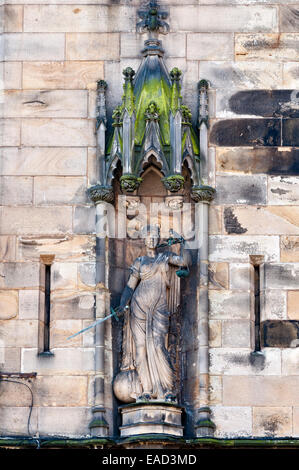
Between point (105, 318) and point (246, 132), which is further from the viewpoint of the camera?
point (246, 132)

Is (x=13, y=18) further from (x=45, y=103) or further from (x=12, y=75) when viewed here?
(x=45, y=103)

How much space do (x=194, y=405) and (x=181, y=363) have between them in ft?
1.86

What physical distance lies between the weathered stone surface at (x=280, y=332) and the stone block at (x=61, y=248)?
2.20m

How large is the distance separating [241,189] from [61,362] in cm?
296

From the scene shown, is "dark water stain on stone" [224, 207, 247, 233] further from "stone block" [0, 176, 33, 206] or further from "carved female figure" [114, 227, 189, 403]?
"stone block" [0, 176, 33, 206]

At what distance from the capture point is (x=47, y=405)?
2236 centimetres

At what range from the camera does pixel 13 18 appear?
23.7 m

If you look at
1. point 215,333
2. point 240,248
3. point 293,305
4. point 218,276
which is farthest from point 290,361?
point 240,248

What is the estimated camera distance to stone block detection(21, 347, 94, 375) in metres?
22.5

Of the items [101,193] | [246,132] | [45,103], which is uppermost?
[45,103]

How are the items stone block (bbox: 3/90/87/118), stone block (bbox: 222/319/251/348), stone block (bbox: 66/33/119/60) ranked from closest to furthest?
stone block (bbox: 222/319/251/348) → stone block (bbox: 3/90/87/118) → stone block (bbox: 66/33/119/60)

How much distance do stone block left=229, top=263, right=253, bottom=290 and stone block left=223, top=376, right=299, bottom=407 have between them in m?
1.11

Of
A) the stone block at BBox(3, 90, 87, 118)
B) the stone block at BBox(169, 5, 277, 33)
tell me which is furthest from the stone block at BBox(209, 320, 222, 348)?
the stone block at BBox(169, 5, 277, 33)

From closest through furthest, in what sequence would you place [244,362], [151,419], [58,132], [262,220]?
[151,419]
[244,362]
[262,220]
[58,132]
